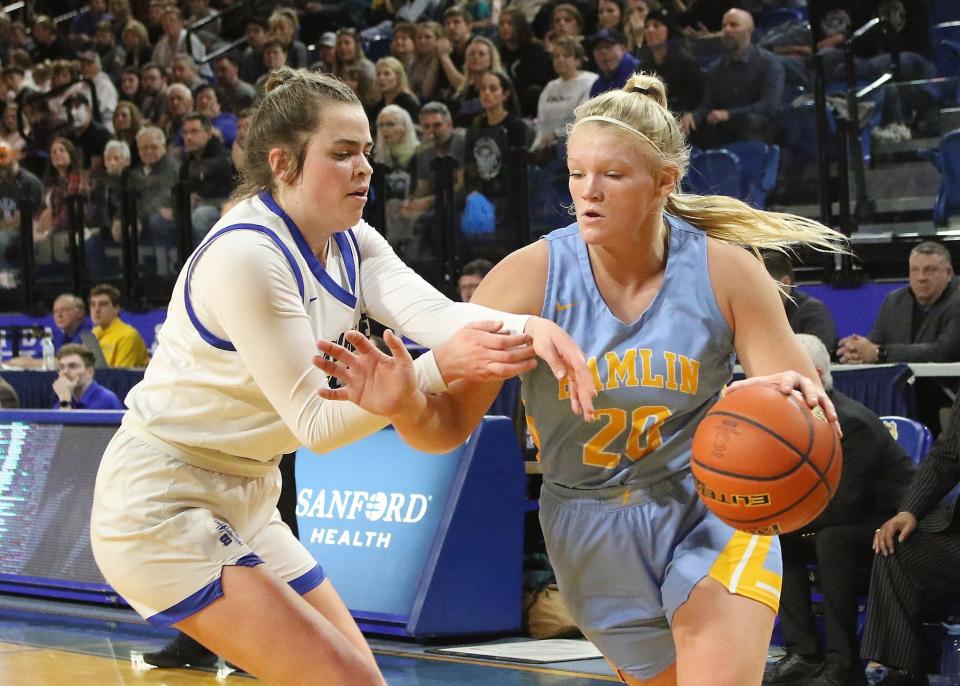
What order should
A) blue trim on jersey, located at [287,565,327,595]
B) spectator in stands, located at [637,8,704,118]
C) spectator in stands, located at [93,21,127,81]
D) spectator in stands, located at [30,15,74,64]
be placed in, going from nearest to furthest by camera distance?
1. blue trim on jersey, located at [287,565,327,595]
2. spectator in stands, located at [637,8,704,118]
3. spectator in stands, located at [93,21,127,81]
4. spectator in stands, located at [30,15,74,64]

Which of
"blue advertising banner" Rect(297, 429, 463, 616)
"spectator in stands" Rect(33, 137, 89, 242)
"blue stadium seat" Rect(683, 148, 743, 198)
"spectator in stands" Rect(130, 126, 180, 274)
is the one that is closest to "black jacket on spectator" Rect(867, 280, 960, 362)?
"blue stadium seat" Rect(683, 148, 743, 198)

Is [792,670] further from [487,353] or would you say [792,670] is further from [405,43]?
[405,43]

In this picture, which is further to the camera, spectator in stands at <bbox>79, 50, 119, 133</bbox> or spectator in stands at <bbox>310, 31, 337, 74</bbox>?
spectator in stands at <bbox>79, 50, 119, 133</bbox>

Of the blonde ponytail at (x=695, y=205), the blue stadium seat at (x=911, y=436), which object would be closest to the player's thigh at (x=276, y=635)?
the blonde ponytail at (x=695, y=205)

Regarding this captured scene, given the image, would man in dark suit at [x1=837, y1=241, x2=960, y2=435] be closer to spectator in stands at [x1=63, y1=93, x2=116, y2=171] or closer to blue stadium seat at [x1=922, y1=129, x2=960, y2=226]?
blue stadium seat at [x1=922, y1=129, x2=960, y2=226]

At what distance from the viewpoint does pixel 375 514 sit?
22.0 ft

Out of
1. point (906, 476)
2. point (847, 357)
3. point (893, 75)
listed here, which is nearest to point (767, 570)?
point (906, 476)

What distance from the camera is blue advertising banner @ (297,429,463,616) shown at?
6.50 meters

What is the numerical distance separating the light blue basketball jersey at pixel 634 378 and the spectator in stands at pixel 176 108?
10.4 metres

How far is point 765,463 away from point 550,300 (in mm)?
641

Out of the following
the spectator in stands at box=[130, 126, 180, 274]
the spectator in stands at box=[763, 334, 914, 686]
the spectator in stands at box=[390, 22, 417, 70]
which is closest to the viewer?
the spectator in stands at box=[763, 334, 914, 686]

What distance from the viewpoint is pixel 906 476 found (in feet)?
18.6

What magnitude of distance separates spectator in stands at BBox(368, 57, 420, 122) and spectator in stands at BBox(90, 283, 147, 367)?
2.51m

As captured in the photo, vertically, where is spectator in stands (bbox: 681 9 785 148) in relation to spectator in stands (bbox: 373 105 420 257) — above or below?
above
